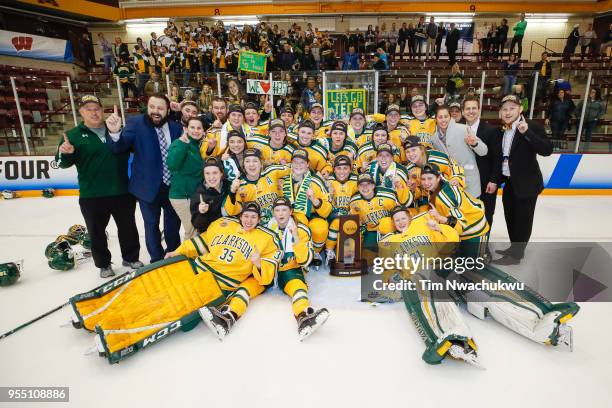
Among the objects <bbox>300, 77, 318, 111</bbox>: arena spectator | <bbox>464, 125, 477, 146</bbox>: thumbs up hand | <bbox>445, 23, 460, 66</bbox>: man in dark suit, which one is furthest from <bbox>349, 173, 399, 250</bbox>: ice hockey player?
<bbox>445, 23, 460, 66</bbox>: man in dark suit

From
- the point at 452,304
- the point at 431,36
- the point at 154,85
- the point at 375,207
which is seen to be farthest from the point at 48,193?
the point at 431,36

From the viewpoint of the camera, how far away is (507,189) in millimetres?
3281

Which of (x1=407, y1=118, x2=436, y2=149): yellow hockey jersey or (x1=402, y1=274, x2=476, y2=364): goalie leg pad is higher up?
(x1=407, y1=118, x2=436, y2=149): yellow hockey jersey

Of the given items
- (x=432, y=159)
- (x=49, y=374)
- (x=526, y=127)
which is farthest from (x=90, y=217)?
(x=526, y=127)

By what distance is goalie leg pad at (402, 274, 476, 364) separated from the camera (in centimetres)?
200

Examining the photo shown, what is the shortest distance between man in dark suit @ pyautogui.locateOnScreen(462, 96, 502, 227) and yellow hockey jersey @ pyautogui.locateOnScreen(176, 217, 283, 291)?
2003 millimetres

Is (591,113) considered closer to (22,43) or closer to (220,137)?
(220,137)

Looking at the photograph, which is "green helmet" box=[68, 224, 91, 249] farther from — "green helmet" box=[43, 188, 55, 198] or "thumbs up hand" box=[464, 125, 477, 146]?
"thumbs up hand" box=[464, 125, 477, 146]

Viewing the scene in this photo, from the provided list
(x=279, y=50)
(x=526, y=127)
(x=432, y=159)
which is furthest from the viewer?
(x=279, y=50)

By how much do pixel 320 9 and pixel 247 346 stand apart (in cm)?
1323

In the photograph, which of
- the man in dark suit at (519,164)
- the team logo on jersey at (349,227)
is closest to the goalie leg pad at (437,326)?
the team logo on jersey at (349,227)

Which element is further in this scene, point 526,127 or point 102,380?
point 526,127

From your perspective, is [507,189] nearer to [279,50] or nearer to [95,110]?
[95,110]

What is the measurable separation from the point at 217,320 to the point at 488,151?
106 inches
